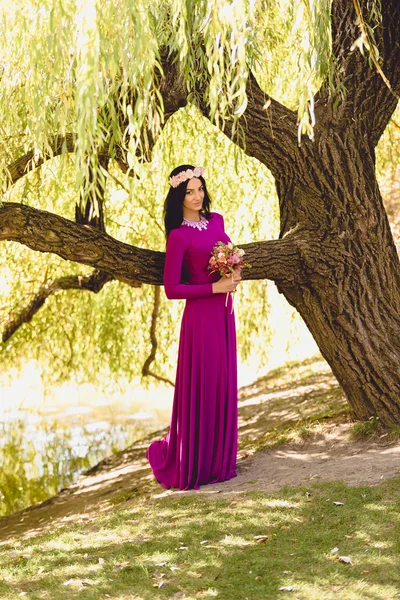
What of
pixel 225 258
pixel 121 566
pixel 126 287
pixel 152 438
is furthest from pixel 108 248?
pixel 152 438

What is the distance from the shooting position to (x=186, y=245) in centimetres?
487

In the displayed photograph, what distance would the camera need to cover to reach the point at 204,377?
4.96m

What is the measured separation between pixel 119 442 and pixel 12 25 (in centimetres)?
515

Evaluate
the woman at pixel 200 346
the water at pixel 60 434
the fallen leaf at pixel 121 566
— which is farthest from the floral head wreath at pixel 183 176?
the water at pixel 60 434

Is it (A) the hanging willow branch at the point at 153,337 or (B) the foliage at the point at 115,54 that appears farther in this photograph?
(A) the hanging willow branch at the point at 153,337

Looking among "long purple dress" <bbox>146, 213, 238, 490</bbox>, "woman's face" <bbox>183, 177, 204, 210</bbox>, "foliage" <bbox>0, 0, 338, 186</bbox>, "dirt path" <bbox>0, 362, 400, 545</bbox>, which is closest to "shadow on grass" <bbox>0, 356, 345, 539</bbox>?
"dirt path" <bbox>0, 362, 400, 545</bbox>

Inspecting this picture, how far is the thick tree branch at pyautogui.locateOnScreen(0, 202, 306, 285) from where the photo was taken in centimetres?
468

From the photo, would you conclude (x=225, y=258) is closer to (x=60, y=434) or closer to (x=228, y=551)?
(x=228, y=551)

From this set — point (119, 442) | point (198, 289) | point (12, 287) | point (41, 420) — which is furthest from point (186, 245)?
point (41, 420)

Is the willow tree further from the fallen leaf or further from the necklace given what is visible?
the fallen leaf

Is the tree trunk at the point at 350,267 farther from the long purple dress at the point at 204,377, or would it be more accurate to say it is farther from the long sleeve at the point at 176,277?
the long sleeve at the point at 176,277

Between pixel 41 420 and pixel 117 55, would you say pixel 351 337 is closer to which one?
pixel 117 55

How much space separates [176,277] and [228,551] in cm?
163

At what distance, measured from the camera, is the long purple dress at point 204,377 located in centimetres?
494
